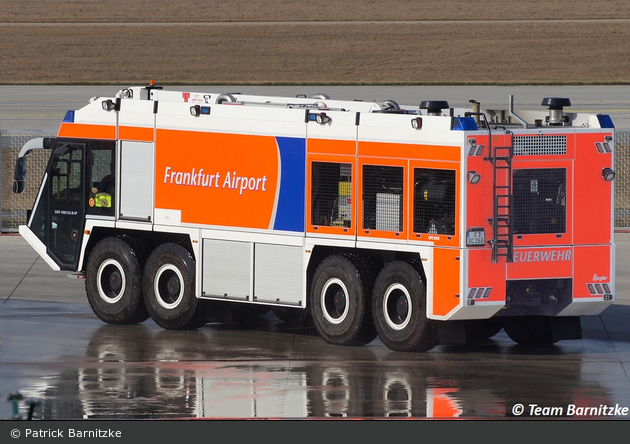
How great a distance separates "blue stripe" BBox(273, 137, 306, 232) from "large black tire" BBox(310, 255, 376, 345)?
2.14 feet

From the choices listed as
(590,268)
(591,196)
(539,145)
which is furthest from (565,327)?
(539,145)

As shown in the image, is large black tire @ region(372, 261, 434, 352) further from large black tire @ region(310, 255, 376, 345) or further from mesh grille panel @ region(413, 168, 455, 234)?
mesh grille panel @ region(413, 168, 455, 234)

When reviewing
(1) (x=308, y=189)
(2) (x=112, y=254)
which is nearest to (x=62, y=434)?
(1) (x=308, y=189)

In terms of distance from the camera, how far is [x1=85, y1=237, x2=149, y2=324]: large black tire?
16.5 metres

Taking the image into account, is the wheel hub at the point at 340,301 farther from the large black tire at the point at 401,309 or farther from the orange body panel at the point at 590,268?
the orange body panel at the point at 590,268

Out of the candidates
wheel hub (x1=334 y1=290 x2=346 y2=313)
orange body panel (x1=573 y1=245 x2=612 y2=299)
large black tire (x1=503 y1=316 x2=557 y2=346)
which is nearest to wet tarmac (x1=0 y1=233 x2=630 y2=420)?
→ large black tire (x1=503 y1=316 x2=557 y2=346)

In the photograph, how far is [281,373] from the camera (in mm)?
13250

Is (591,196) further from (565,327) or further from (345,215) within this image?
(345,215)
